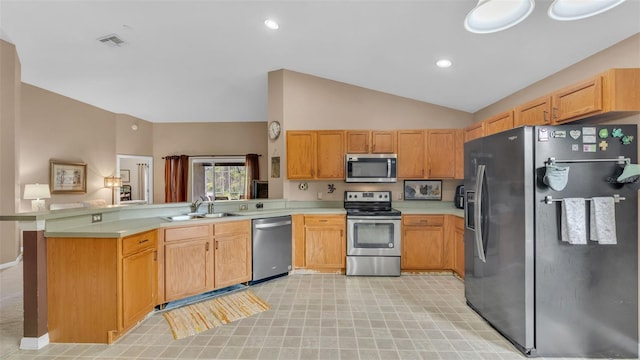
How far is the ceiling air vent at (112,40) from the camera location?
3176 millimetres

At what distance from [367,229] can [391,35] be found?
2.38 metres

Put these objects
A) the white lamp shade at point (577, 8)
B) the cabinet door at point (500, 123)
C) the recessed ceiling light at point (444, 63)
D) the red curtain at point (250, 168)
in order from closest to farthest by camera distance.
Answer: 1. the white lamp shade at point (577, 8)
2. the cabinet door at point (500, 123)
3. the recessed ceiling light at point (444, 63)
4. the red curtain at point (250, 168)

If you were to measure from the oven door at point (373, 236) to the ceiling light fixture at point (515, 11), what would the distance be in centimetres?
248

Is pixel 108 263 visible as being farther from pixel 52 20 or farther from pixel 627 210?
pixel 627 210

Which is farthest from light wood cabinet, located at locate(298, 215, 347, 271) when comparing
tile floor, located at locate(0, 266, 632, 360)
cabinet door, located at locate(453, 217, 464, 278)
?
cabinet door, located at locate(453, 217, 464, 278)

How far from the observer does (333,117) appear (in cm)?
423

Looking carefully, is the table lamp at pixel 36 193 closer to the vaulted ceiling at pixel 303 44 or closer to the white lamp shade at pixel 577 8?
the vaulted ceiling at pixel 303 44

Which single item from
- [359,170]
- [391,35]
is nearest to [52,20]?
[391,35]

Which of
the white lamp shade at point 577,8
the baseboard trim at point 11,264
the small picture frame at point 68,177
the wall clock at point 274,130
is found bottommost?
the baseboard trim at point 11,264

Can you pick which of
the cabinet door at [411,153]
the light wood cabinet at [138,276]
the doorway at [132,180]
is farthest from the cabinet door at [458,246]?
the doorway at [132,180]

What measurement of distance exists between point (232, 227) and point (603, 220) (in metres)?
3.33

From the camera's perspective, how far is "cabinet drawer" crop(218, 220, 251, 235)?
3.04m

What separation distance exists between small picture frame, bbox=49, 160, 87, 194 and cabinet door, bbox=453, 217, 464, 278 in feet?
22.6

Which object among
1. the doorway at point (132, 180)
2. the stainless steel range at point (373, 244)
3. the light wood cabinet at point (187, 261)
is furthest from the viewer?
the doorway at point (132, 180)
